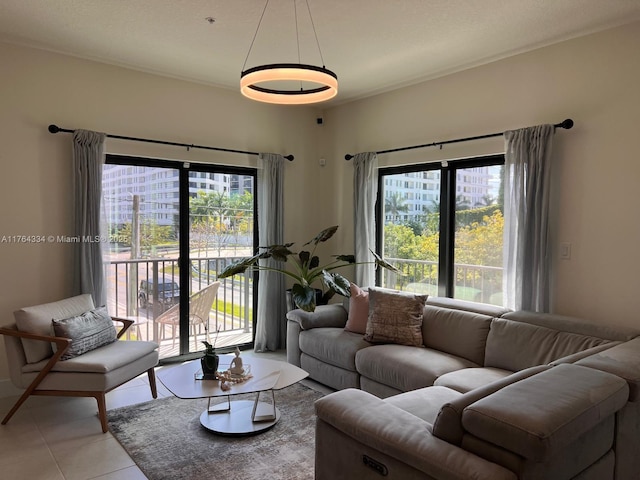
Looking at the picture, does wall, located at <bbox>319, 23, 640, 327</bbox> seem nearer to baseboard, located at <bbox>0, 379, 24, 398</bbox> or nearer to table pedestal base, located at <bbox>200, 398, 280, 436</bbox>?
table pedestal base, located at <bbox>200, 398, 280, 436</bbox>

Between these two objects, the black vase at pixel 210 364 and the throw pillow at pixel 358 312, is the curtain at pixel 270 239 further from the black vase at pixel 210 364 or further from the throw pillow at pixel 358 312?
the black vase at pixel 210 364

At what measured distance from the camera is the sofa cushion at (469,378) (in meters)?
2.88

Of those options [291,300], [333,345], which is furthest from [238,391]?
[291,300]

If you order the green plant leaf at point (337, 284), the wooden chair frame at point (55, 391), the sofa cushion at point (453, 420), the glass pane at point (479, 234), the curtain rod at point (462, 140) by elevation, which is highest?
the curtain rod at point (462, 140)

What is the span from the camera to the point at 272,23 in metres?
3.28

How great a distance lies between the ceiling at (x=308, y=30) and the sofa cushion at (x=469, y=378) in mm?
2415

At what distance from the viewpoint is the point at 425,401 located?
8.44 feet

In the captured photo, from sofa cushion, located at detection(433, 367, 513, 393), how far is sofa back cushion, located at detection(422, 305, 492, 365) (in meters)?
0.28

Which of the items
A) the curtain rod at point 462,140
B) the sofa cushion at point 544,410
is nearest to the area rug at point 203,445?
the sofa cushion at point 544,410

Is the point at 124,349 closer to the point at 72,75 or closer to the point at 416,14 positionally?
the point at 72,75

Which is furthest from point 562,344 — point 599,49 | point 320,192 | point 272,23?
point 320,192

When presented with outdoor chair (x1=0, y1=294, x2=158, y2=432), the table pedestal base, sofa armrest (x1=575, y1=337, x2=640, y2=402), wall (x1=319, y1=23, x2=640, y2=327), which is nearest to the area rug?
the table pedestal base

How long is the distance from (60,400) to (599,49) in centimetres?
487

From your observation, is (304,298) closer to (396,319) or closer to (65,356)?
(396,319)
